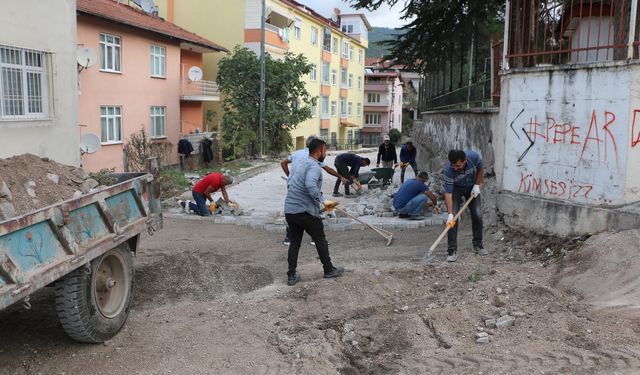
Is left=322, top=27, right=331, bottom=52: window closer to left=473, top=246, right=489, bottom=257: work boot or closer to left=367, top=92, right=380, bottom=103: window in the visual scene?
left=367, top=92, right=380, bottom=103: window

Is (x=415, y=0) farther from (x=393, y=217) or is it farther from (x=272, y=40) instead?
(x=272, y=40)

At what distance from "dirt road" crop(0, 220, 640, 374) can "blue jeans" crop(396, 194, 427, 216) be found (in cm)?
295

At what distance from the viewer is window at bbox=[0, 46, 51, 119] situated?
11148mm

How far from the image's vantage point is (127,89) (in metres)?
20.5

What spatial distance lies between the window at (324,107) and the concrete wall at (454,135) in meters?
23.2

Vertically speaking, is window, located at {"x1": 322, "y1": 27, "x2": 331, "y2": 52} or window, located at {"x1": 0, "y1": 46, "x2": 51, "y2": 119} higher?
window, located at {"x1": 322, "y1": 27, "x2": 331, "y2": 52}

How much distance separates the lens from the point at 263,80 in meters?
25.8

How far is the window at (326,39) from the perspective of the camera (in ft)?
142

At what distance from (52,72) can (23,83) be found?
0.79m

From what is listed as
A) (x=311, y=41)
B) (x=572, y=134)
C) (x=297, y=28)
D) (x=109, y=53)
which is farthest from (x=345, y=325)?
(x=311, y=41)

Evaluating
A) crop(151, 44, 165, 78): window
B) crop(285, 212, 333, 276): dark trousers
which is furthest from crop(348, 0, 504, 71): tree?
crop(151, 44, 165, 78): window

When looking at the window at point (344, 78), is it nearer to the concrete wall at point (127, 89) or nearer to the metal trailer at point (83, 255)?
the concrete wall at point (127, 89)

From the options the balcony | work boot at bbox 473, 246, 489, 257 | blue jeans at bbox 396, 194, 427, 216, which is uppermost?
the balcony

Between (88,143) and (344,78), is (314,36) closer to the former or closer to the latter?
(344,78)
